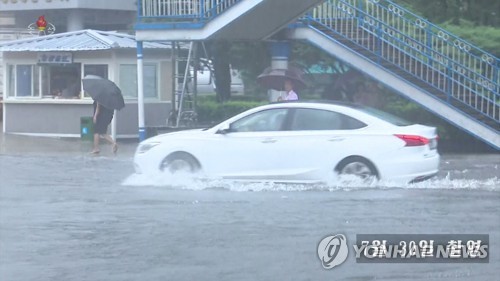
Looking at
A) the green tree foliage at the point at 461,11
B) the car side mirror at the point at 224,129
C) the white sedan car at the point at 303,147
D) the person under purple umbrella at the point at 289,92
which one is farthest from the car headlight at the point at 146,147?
the green tree foliage at the point at 461,11

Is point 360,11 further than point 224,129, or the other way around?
point 360,11

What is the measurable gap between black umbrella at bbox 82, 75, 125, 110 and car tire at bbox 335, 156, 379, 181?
7.94 meters

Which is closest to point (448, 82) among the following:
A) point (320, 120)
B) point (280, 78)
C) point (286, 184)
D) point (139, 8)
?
point (280, 78)

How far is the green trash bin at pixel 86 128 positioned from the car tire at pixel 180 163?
9.49 m

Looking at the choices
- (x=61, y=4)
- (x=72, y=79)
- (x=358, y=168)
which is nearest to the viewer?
(x=358, y=168)

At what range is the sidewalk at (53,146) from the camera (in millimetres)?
A: 24094

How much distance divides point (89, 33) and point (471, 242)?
19.4 metres

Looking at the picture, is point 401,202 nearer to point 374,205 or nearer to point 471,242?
point 374,205

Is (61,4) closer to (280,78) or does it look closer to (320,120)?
(280,78)

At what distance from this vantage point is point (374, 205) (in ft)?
48.1

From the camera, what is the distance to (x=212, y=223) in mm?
13211

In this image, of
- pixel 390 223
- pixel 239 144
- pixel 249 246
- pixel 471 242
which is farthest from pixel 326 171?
pixel 471 242

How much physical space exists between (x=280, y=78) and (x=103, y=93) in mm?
3780

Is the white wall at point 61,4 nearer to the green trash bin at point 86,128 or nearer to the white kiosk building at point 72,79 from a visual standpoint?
the white kiosk building at point 72,79
